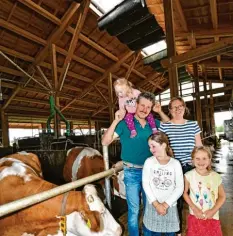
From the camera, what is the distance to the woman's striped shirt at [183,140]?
2.06 meters

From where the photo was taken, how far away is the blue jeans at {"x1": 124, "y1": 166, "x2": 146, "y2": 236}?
1.95m

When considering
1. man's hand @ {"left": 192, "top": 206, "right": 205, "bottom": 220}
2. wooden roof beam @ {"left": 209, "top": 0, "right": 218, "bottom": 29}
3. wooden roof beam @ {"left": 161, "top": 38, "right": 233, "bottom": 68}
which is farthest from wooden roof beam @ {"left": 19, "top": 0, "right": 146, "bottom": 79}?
man's hand @ {"left": 192, "top": 206, "right": 205, "bottom": 220}

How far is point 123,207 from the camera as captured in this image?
3688mm

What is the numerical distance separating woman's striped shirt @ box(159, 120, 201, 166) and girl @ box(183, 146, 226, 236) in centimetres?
23

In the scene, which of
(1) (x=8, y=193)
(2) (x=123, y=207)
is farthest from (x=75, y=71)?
(1) (x=8, y=193)

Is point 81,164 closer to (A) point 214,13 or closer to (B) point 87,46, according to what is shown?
(A) point 214,13

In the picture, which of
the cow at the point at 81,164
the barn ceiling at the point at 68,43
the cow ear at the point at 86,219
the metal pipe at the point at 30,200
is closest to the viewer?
the metal pipe at the point at 30,200

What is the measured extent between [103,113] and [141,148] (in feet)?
51.0

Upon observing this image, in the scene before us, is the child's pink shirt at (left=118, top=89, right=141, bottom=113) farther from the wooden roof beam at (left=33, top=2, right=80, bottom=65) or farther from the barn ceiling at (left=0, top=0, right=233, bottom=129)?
the wooden roof beam at (left=33, top=2, right=80, bottom=65)

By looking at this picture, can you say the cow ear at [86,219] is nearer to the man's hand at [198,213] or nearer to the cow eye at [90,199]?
the cow eye at [90,199]

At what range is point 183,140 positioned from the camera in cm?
206

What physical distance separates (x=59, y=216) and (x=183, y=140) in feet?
3.75

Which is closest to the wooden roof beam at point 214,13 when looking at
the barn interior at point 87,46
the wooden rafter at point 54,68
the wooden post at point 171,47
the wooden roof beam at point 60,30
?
the barn interior at point 87,46

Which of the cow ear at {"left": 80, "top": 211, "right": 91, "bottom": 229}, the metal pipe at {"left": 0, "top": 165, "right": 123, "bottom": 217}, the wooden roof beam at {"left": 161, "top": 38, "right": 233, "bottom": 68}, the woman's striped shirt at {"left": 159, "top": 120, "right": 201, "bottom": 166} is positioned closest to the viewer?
the metal pipe at {"left": 0, "top": 165, "right": 123, "bottom": 217}
